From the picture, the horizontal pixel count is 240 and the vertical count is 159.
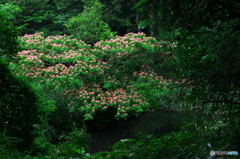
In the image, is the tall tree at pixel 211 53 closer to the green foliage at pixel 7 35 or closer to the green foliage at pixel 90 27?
the green foliage at pixel 7 35

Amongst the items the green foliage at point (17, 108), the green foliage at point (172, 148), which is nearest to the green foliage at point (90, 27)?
the green foliage at point (17, 108)

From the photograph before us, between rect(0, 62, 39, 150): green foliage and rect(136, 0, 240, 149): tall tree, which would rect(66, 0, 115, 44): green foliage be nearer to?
rect(0, 62, 39, 150): green foliage

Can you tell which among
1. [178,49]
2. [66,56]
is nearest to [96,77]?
[66,56]

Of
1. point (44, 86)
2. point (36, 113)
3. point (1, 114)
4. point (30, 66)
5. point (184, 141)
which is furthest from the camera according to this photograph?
point (44, 86)

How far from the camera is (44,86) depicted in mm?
9141

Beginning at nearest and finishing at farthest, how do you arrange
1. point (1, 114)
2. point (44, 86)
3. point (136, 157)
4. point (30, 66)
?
1. point (136, 157)
2. point (1, 114)
3. point (30, 66)
4. point (44, 86)

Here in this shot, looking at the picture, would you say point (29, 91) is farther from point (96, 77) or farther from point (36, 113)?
point (96, 77)

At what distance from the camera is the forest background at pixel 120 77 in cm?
201

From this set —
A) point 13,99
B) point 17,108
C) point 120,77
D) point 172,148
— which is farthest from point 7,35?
point 120,77

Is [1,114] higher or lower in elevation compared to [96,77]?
higher

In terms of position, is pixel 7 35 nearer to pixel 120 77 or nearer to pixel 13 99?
pixel 13 99

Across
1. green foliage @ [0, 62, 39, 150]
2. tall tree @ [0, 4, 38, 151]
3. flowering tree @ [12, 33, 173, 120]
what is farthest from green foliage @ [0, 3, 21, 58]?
flowering tree @ [12, 33, 173, 120]

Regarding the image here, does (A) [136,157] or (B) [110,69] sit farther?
(B) [110,69]

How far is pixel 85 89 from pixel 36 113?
5.57m
